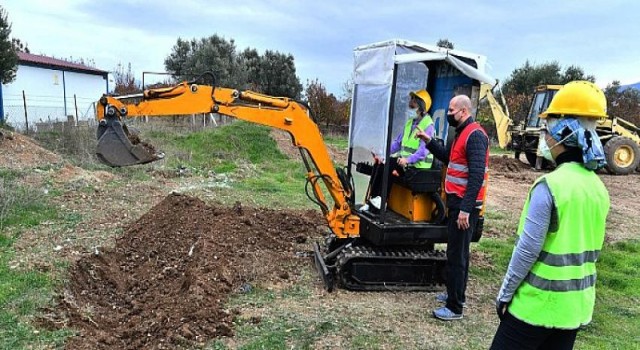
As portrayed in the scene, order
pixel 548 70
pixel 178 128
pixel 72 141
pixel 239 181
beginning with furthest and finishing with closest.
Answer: pixel 548 70 < pixel 178 128 < pixel 72 141 < pixel 239 181

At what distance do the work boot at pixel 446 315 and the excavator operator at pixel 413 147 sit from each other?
1306mm

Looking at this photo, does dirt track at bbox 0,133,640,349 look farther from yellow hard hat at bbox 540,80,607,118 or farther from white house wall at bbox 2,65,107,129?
white house wall at bbox 2,65,107,129

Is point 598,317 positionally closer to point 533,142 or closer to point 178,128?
point 533,142

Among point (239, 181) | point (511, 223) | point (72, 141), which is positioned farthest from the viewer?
point (72, 141)

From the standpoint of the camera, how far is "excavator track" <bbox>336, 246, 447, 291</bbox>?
18.3ft

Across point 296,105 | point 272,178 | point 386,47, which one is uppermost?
point 386,47

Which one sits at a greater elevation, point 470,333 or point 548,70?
point 548,70

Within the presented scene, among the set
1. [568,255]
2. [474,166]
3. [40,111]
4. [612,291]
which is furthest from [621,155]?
[40,111]

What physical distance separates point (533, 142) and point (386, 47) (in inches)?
573

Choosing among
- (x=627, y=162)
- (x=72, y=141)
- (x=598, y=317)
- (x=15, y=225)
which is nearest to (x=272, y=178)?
(x=72, y=141)

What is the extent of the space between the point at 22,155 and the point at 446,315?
445 inches

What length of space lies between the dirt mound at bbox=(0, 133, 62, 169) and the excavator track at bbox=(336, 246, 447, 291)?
8.79 metres

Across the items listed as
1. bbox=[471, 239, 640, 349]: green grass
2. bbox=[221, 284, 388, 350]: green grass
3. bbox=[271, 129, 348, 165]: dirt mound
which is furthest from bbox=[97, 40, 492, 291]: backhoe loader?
bbox=[271, 129, 348, 165]: dirt mound

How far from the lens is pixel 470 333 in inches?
188
